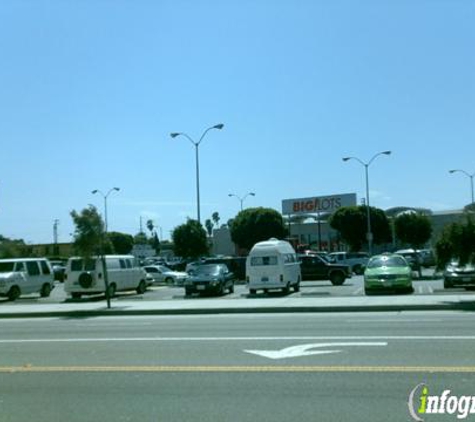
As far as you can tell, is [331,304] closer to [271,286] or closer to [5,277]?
[271,286]

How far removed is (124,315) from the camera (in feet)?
65.7

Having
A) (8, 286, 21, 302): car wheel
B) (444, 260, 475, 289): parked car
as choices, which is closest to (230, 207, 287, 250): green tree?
(8, 286, 21, 302): car wheel

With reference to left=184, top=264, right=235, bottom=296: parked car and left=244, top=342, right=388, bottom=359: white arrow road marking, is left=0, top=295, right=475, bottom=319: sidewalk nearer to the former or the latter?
left=184, top=264, right=235, bottom=296: parked car

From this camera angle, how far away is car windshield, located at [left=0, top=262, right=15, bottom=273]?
30.3m

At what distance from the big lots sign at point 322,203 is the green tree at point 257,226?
112 inches

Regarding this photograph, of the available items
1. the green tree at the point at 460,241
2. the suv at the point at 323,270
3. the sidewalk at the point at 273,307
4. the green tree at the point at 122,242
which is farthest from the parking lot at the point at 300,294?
the green tree at the point at 122,242

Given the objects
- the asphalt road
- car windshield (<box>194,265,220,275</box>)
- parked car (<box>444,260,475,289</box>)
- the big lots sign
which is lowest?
the asphalt road

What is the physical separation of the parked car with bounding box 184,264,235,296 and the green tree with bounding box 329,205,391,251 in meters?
45.6

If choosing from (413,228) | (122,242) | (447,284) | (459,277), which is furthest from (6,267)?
(122,242)

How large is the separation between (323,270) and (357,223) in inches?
1552

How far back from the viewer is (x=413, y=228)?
57469 millimetres

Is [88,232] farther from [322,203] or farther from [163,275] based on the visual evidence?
[322,203]
